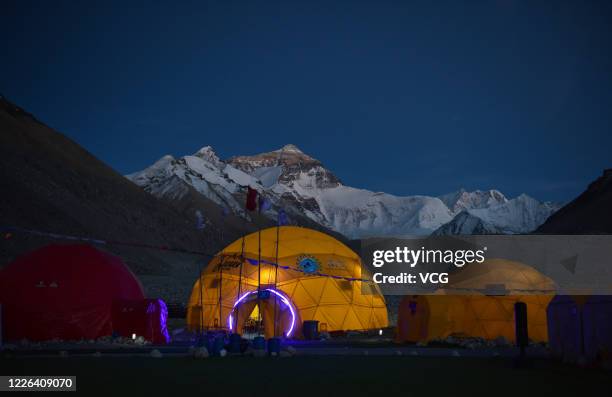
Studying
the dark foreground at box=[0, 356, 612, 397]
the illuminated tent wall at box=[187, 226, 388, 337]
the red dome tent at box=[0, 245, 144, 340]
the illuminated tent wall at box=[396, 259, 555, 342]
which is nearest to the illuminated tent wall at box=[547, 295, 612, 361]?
the dark foreground at box=[0, 356, 612, 397]

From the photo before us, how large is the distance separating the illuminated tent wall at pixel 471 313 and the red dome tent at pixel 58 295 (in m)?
10.5

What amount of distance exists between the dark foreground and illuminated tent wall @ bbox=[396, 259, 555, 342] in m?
6.71

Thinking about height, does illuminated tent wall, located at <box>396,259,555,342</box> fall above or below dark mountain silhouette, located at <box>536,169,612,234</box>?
below

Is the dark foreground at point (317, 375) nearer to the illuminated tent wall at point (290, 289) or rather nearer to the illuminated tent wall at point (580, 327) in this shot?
the illuminated tent wall at point (580, 327)

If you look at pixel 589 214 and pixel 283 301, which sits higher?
pixel 589 214

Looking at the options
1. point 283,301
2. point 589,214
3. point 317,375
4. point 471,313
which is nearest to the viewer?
point 317,375

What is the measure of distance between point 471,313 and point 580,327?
8.41 m

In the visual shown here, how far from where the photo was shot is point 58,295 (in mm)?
23859

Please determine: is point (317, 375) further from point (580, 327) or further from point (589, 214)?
point (589, 214)

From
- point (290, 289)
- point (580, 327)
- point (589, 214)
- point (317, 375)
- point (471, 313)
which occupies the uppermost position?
point (589, 214)

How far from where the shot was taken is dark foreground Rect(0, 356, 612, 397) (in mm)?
11242

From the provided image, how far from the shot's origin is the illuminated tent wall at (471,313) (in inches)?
958

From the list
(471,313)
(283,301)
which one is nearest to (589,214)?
(471,313)

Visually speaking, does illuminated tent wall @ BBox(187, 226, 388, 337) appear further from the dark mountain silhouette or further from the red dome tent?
the dark mountain silhouette
